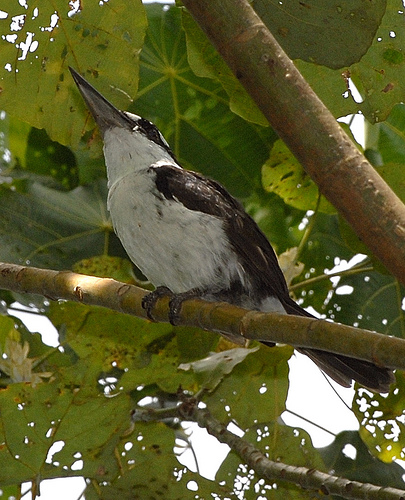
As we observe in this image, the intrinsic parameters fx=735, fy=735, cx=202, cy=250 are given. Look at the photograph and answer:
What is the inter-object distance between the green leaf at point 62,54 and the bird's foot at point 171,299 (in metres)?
0.56

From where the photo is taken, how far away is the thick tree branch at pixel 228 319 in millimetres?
1167

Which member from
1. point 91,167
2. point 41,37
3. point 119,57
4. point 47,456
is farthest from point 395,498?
point 91,167

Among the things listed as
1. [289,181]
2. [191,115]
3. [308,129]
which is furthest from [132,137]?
[308,129]

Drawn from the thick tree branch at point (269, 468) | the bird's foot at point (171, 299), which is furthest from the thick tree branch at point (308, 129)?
the thick tree branch at point (269, 468)

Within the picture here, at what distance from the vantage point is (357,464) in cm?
266

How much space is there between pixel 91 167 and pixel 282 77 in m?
1.80

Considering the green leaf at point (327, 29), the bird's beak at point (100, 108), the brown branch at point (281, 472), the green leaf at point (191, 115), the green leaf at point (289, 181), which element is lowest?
the brown branch at point (281, 472)

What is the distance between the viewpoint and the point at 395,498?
1847mm

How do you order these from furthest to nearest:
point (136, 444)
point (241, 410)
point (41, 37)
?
point (241, 410), point (136, 444), point (41, 37)

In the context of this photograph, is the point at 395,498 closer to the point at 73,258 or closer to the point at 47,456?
the point at 47,456

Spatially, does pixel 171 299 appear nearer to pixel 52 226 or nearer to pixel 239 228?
pixel 239 228

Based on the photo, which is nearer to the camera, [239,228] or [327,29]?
[327,29]

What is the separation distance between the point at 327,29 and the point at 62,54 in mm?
785

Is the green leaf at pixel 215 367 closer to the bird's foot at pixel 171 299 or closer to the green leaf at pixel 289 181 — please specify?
the bird's foot at pixel 171 299
